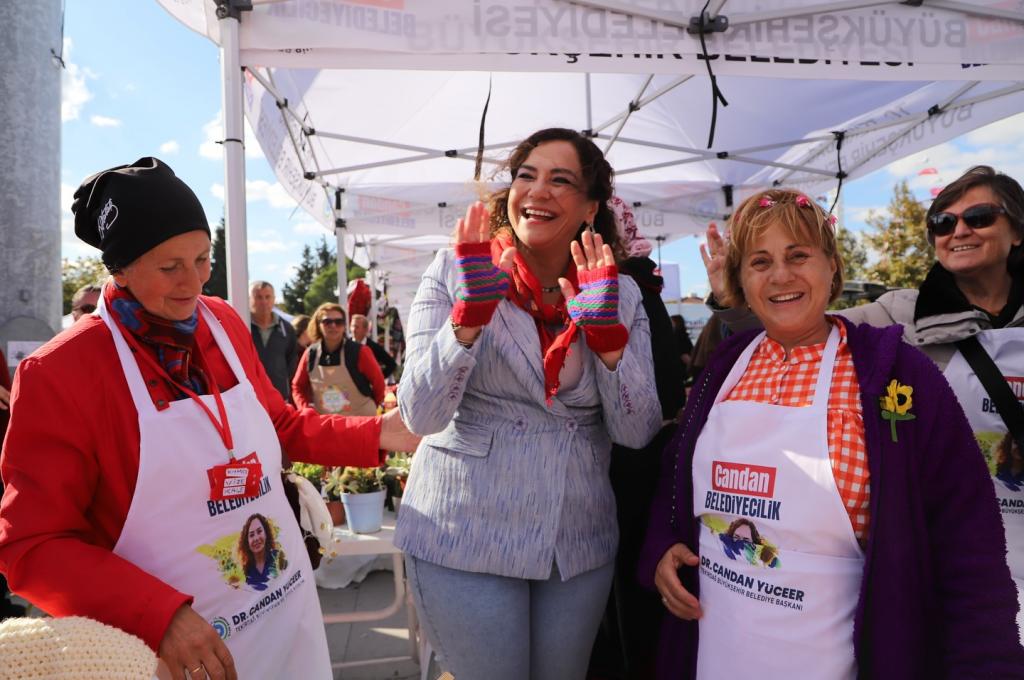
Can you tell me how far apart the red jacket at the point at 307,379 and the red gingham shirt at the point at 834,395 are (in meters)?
4.26

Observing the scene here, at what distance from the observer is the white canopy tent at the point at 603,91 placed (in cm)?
274

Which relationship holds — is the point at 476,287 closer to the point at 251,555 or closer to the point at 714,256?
the point at 251,555

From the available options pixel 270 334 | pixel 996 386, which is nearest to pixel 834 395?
pixel 996 386

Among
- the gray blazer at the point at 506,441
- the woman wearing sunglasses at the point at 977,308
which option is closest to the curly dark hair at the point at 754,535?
the gray blazer at the point at 506,441

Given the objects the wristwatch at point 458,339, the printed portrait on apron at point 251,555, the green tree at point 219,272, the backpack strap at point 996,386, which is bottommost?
the printed portrait on apron at point 251,555

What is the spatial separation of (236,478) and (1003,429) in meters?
1.96

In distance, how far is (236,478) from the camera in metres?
1.35

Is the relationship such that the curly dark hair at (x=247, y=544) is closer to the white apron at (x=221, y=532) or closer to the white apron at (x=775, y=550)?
the white apron at (x=221, y=532)

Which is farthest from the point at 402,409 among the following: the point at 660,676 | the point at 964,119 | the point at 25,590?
the point at 964,119

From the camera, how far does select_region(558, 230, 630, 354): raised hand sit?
1401 mm

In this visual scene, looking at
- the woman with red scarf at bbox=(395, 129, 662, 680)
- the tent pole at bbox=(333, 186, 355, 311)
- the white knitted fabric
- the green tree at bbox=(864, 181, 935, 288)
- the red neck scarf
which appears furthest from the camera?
the green tree at bbox=(864, 181, 935, 288)

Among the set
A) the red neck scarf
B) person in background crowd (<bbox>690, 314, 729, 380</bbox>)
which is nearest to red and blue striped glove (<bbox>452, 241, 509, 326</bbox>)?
the red neck scarf

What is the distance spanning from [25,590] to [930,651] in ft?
5.53

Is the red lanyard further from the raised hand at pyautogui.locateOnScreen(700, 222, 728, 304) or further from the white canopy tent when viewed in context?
the raised hand at pyautogui.locateOnScreen(700, 222, 728, 304)
